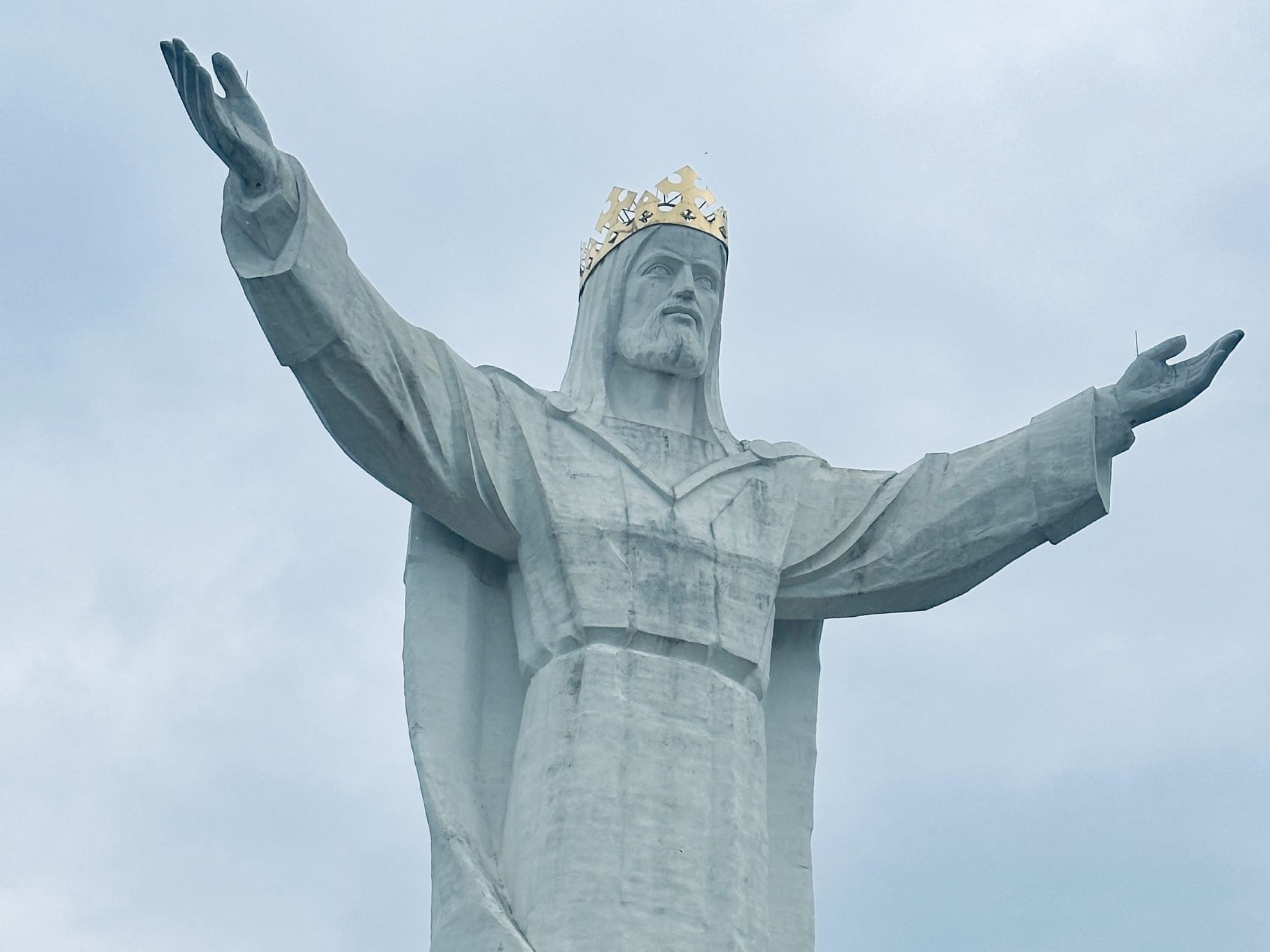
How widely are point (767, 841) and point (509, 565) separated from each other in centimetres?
211

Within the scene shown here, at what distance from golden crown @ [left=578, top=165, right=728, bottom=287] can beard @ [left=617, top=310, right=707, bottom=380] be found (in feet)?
1.92

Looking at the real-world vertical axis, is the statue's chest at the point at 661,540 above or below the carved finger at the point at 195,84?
below

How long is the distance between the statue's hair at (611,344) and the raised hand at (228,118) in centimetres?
271

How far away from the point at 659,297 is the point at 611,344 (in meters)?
0.39

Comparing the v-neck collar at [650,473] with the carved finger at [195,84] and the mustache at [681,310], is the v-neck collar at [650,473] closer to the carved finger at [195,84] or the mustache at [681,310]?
the mustache at [681,310]

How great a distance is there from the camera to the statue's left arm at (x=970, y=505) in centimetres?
1603

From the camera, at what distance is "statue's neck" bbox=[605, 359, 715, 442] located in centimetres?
1661

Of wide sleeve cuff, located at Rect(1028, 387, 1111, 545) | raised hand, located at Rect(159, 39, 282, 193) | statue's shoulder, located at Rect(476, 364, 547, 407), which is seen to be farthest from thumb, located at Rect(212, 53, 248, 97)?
wide sleeve cuff, located at Rect(1028, 387, 1111, 545)

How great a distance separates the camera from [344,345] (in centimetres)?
1493

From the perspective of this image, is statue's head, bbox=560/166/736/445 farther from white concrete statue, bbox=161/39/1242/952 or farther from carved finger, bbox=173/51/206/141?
carved finger, bbox=173/51/206/141

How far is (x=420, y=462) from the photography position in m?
15.5

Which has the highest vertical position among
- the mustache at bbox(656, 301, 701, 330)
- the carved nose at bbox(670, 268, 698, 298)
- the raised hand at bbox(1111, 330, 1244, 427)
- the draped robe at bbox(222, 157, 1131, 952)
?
the carved nose at bbox(670, 268, 698, 298)

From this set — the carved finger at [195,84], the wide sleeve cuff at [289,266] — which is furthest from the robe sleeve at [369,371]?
the carved finger at [195,84]

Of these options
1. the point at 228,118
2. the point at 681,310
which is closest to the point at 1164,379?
the point at 681,310
